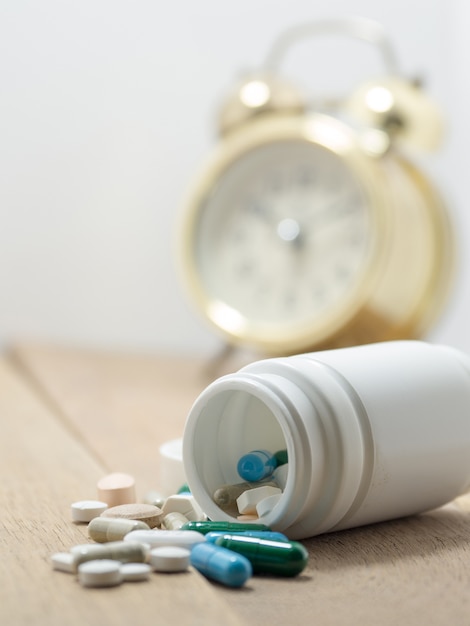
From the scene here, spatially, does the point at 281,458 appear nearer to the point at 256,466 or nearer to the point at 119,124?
the point at 256,466

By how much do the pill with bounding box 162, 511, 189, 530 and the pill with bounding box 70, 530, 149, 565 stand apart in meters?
0.09

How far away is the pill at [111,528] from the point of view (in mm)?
782

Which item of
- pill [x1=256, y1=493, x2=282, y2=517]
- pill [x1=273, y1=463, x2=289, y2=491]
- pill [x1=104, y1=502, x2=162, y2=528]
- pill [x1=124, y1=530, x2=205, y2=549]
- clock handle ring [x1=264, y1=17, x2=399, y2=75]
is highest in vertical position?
clock handle ring [x1=264, y1=17, x2=399, y2=75]

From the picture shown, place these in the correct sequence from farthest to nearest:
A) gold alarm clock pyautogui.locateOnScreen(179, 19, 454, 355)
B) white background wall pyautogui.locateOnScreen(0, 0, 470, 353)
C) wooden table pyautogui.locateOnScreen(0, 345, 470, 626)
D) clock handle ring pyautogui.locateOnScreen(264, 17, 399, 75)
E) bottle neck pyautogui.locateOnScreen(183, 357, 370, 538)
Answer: white background wall pyautogui.locateOnScreen(0, 0, 470, 353) → clock handle ring pyautogui.locateOnScreen(264, 17, 399, 75) → gold alarm clock pyautogui.locateOnScreen(179, 19, 454, 355) → bottle neck pyautogui.locateOnScreen(183, 357, 370, 538) → wooden table pyautogui.locateOnScreen(0, 345, 470, 626)

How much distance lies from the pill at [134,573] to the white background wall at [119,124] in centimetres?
143

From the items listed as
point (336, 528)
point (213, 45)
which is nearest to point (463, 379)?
Answer: point (336, 528)

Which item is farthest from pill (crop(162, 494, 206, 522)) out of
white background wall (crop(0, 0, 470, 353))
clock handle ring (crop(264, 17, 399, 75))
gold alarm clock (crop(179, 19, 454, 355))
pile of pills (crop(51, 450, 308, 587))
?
white background wall (crop(0, 0, 470, 353))

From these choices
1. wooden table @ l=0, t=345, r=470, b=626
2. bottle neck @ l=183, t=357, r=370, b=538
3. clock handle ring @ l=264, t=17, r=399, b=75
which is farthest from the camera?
clock handle ring @ l=264, t=17, r=399, b=75

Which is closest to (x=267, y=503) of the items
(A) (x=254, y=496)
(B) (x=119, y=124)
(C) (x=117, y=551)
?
(A) (x=254, y=496)

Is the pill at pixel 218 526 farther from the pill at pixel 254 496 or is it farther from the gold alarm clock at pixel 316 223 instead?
the gold alarm clock at pixel 316 223

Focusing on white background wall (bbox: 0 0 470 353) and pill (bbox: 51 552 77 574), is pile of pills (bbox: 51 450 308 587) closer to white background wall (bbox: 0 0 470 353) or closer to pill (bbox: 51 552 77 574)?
pill (bbox: 51 552 77 574)

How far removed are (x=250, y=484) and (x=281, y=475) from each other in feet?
0.08

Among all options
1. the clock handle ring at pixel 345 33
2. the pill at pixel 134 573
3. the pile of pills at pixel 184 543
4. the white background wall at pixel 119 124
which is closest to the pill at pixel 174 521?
the pile of pills at pixel 184 543

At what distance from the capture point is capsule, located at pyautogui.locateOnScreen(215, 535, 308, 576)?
2.36ft
